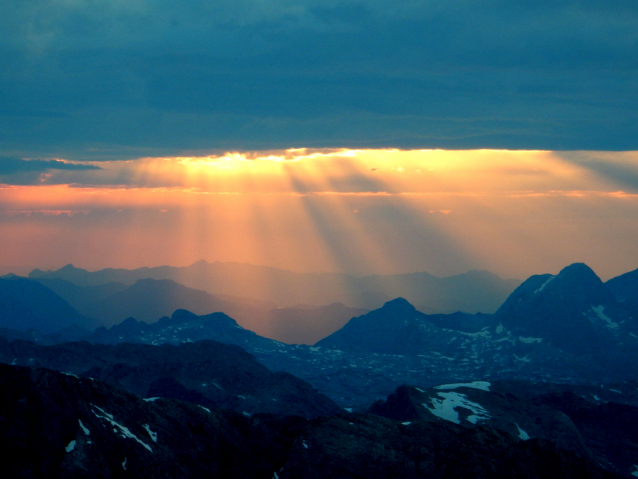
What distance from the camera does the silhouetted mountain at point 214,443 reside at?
456 ft

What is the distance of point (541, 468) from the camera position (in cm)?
16238

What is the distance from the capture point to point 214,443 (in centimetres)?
16650

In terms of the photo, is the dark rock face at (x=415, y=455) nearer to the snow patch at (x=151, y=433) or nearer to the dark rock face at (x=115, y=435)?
the dark rock face at (x=115, y=435)

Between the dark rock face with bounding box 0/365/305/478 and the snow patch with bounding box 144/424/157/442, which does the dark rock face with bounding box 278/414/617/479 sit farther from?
the snow patch with bounding box 144/424/157/442

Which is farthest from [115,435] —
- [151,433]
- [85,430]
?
[151,433]

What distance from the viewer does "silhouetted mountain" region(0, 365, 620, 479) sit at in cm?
13900

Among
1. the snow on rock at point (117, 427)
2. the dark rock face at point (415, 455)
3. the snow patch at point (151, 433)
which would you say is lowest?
the dark rock face at point (415, 455)

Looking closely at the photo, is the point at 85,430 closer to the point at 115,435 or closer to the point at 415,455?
the point at 115,435

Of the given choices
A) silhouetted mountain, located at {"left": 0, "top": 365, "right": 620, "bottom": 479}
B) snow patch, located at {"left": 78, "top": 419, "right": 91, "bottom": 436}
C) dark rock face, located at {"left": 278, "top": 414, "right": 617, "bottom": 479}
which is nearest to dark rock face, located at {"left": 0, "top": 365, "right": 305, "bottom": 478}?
snow patch, located at {"left": 78, "top": 419, "right": 91, "bottom": 436}

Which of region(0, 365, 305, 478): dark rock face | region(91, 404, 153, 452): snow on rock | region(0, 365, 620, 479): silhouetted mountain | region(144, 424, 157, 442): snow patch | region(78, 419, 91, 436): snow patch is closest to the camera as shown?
region(0, 365, 305, 478): dark rock face

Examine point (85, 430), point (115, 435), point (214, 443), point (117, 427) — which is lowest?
point (214, 443)

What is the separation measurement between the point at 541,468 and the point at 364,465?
140 ft

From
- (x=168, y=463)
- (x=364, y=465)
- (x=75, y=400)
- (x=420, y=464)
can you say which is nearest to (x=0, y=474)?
(x=75, y=400)

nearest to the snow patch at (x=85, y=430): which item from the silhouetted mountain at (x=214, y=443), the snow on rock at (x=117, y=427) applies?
the silhouetted mountain at (x=214, y=443)
